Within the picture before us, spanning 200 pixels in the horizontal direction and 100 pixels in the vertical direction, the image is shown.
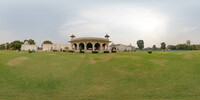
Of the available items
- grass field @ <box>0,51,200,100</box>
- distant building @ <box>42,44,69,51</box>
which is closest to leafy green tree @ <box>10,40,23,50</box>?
distant building @ <box>42,44,69,51</box>

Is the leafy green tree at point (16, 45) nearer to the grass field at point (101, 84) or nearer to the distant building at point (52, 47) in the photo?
the distant building at point (52, 47)

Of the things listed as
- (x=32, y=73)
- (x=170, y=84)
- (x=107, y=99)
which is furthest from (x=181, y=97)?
(x=32, y=73)

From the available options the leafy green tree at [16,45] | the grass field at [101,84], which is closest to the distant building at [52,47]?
the leafy green tree at [16,45]

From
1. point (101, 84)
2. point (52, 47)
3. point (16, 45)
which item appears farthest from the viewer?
point (16, 45)

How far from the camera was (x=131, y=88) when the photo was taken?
385 inches

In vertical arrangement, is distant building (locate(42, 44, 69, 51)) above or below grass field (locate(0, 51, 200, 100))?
above

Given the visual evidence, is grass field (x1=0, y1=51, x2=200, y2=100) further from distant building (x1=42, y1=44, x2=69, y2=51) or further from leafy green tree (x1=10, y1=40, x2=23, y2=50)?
leafy green tree (x1=10, y1=40, x2=23, y2=50)

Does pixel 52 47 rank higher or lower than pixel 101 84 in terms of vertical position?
A: higher

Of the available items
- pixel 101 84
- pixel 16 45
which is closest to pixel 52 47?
pixel 16 45

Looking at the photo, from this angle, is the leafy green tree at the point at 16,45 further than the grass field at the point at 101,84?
Yes

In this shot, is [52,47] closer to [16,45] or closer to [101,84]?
[16,45]

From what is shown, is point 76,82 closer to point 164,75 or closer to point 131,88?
point 131,88

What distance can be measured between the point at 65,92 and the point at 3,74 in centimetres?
1014

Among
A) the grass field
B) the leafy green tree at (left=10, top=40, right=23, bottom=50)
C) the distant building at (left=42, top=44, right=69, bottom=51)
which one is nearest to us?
the grass field
